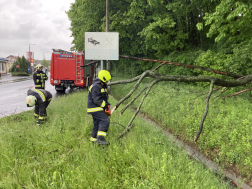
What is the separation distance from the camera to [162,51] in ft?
45.4

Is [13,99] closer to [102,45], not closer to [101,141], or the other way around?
[102,45]

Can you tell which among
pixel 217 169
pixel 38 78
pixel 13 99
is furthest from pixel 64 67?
pixel 217 169

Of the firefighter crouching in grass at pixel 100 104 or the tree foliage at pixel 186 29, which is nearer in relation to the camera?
the firefighter crouching in grass at pixel 100 104

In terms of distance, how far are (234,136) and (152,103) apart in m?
3.73

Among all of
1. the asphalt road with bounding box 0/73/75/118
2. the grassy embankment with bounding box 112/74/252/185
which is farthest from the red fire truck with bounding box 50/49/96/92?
the grassy embankment with bounding box 112/74/252/185

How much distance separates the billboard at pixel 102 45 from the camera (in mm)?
7188

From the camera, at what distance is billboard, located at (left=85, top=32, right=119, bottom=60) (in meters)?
7.19

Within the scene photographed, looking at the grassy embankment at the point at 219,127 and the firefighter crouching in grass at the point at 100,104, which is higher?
the firefighter crouching in grass at the point at 100,104

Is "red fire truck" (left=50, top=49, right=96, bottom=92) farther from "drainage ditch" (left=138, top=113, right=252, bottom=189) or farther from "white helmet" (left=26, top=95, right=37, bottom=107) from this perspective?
"drainage ditch" (left=138, top=113, right=252, bottom=189)

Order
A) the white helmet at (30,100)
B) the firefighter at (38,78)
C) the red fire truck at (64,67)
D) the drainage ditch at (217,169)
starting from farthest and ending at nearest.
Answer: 1. the red fire truck at (64,67)
2. the firefighter at (38,78)
3. the white helmet at (30,100)
4. the drainage ditch at (217,169)

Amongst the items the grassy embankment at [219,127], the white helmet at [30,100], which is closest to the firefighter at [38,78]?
the white helmet at [30,100]

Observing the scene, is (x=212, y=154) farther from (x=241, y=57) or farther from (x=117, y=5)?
(x=117, y=5)

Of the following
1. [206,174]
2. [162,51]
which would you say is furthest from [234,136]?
[162,51]

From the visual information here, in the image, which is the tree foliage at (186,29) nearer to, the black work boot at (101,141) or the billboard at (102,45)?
the billboard at (102,45)
